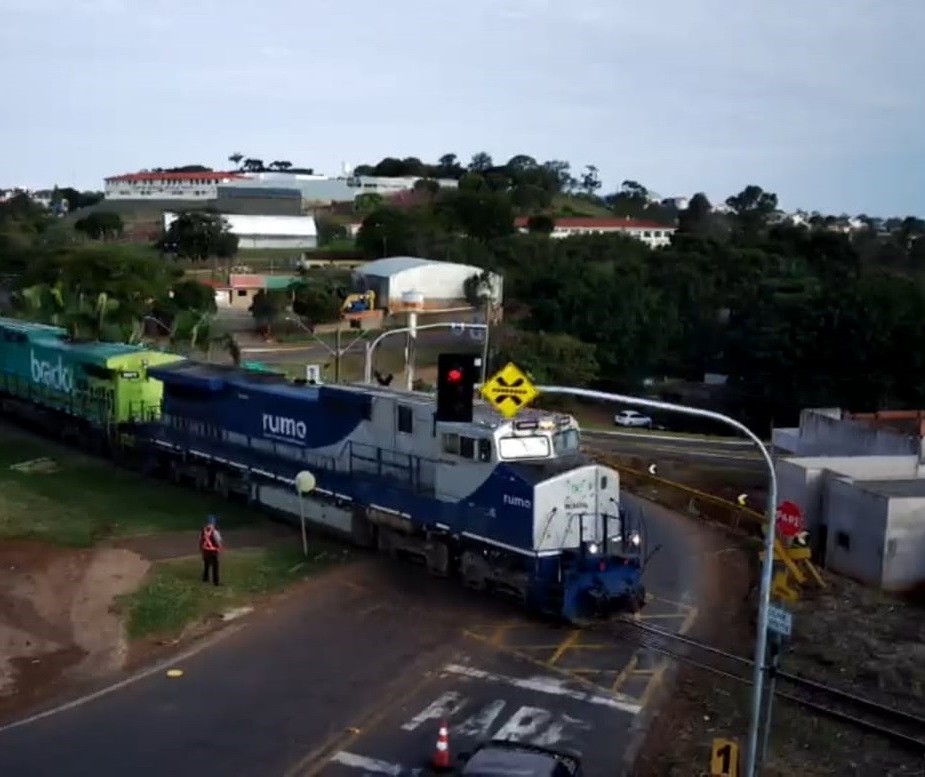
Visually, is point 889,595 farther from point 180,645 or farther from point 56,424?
point 56,424

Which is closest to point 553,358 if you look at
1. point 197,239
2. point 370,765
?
point 370,765

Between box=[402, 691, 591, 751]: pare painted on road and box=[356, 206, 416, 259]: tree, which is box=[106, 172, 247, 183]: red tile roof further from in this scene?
box=[402, 691, 591, 751]: pare painted on road

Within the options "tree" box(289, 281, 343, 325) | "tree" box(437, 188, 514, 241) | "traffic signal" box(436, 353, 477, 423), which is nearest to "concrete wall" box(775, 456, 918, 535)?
"traffic signal" box(436, 353, 477, 423)

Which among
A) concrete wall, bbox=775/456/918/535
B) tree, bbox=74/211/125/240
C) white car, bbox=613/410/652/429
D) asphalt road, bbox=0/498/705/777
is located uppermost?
tree, bbox=74/211/125/240

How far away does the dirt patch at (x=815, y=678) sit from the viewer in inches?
563

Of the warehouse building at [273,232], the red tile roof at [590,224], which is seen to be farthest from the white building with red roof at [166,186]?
the red tile roof at [590,224]

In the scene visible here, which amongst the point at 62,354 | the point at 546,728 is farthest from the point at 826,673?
the point at 62,354

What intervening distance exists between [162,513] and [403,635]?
10.6m

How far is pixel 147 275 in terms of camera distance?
71625 millimetres

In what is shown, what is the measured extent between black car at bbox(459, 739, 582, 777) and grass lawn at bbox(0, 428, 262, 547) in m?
15.0

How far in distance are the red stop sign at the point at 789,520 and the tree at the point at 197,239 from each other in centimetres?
8691

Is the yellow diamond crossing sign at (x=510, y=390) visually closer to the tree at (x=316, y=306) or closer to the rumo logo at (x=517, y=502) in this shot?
the rumo logo at (x=517, y=502)

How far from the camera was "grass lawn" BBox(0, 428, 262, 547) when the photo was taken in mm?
25688

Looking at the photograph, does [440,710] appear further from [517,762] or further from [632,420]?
[632,420]
